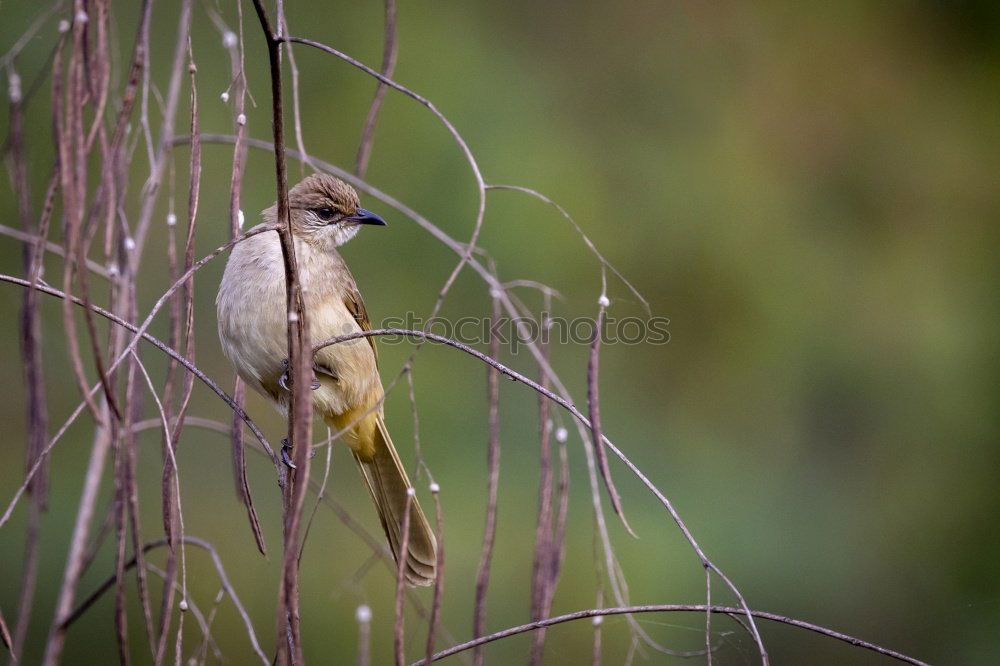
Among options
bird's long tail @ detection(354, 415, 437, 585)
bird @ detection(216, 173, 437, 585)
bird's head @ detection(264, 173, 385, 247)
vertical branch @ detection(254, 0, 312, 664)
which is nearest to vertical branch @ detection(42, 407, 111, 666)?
vertical branch @ detection(254, 0, 312, 664)

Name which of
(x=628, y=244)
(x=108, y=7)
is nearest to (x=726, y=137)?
(x=628, y=244)

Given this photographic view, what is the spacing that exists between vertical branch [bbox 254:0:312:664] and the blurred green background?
8.87 ft

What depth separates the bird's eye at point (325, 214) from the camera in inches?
153

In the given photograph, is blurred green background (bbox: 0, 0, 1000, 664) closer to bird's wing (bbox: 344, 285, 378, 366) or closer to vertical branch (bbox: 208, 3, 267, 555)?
bird's wing (bbox: 344, 285, 378, 366)

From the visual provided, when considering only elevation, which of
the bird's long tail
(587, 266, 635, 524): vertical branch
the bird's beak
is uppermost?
the bird's beak

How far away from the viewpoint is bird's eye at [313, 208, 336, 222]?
12.8 ft

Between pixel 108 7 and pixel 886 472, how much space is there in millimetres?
5064

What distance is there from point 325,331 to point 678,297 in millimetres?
2777

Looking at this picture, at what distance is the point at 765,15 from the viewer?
20.9 ft

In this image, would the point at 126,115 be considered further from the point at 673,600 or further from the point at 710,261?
the point at 710,261

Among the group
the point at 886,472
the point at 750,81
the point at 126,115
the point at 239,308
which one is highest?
the point at 750,81

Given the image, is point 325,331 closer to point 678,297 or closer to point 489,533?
point 489,533

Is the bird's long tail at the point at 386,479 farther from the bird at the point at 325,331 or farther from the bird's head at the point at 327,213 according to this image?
the bird's head at the point at 327,213

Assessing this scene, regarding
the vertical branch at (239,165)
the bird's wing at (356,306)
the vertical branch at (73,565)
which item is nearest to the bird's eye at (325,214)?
the bird's wing at (356,306)
